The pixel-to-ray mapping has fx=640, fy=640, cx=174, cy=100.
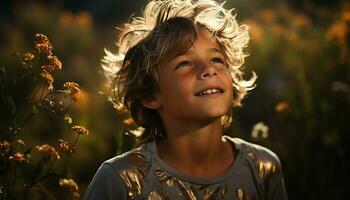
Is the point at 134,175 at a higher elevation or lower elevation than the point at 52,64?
lower

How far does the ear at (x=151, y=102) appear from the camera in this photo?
10.7 feet

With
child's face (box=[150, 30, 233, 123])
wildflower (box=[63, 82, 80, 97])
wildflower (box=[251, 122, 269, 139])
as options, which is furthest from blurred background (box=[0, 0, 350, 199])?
child's face (box=[150, 30, 233, 123])

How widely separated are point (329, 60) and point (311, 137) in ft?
5.02

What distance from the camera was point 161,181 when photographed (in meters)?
3.03

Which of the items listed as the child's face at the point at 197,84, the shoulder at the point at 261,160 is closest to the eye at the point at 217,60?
the child's face at the point at 197,84

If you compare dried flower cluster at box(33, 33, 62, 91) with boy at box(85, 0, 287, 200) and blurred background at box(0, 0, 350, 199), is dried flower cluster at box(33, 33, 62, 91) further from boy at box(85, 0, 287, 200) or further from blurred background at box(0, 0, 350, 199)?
boy at box(85, 0, 287, 200)

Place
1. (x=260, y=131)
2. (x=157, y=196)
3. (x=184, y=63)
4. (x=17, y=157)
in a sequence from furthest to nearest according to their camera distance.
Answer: (x=260, y=131) → (x=184, y=63) → (x=157, y=196) → (x=17, y=157)

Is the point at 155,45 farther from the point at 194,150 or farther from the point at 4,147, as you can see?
the point at 4,147

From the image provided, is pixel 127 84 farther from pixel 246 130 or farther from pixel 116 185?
pixel 246 130

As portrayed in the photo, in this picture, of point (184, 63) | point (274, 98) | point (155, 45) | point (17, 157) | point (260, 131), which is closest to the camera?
point (17, 157)

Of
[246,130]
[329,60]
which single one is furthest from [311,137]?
[329,60]

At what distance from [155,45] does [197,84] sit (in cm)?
37

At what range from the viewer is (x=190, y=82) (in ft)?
9.88

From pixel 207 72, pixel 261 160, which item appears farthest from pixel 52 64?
pixel 261 160
